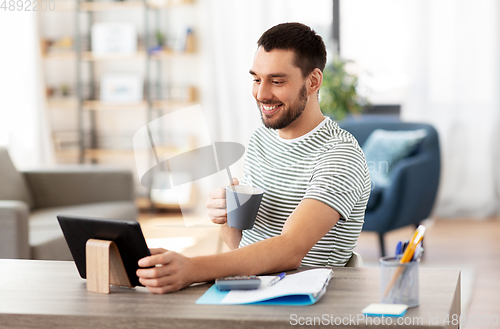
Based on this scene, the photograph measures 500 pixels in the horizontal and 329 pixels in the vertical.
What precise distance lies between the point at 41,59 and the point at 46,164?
0.88 meters

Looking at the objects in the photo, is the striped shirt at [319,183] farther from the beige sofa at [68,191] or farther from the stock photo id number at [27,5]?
the stock photo id number at [27,5]

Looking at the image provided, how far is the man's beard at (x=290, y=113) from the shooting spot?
1.39m

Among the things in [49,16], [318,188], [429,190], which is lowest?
[429,190]

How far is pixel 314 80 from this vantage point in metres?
1.41

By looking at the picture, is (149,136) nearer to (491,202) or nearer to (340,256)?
(340,256)

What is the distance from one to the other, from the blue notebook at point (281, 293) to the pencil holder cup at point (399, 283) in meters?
0.11

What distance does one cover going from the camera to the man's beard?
54.7 inches

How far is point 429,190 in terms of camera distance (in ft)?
11.1

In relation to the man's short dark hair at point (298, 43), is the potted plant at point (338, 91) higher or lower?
lower

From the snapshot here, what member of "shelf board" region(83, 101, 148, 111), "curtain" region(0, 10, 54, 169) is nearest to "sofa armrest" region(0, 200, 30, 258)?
"curtain" region(0, 10, 54, 169)

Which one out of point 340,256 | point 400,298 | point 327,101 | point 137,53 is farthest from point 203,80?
point 400,298

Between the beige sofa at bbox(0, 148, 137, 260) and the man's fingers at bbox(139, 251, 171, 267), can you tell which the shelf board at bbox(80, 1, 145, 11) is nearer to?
the beige sofa at bbox(0, 148, 137, 260)

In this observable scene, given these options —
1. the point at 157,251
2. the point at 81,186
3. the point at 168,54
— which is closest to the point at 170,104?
the point at 168,54

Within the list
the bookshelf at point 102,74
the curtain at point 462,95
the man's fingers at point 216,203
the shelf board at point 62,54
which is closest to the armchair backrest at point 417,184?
the curtain at point 462,95
